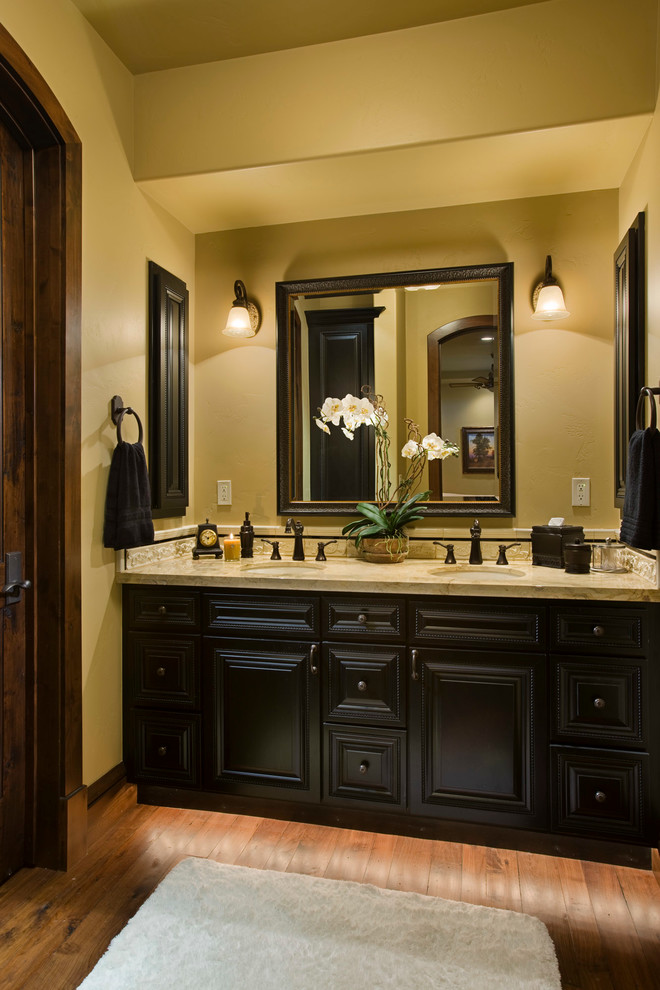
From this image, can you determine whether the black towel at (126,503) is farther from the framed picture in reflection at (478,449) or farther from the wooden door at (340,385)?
the framed picture in reflection at (478,449)

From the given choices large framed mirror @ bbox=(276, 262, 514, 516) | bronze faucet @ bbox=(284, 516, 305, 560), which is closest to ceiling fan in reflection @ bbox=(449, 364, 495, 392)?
large framed mirror @ bbox=(276, 262, 514, 516)

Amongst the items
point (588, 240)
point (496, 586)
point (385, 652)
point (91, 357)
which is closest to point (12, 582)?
point (91, 357)

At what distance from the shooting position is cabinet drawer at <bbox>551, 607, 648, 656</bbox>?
77.1 inches

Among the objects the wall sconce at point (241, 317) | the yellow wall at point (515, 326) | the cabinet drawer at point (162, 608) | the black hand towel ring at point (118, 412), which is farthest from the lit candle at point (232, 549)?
the wall sconce at point (241, 317)

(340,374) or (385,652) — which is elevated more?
(340,374)

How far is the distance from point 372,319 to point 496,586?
4.57 feet

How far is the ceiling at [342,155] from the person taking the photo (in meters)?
2.10

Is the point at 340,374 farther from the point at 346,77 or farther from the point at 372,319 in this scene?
the point at 346,77

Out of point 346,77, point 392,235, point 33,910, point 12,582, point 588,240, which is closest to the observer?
point 33,910

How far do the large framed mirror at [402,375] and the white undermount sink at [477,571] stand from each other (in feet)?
0.85

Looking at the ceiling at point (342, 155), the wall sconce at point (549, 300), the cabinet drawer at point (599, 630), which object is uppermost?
the ceiling at point (342, 155)

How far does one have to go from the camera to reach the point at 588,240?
101 inches

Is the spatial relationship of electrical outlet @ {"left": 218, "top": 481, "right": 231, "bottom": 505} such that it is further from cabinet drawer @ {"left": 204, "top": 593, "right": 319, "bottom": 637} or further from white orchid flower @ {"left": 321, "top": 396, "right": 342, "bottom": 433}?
cabinet drawer @ {"left": 204, "top": 593, "right": 319, "bottom": 637}

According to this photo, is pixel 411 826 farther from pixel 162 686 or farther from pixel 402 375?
pixel 402 375
